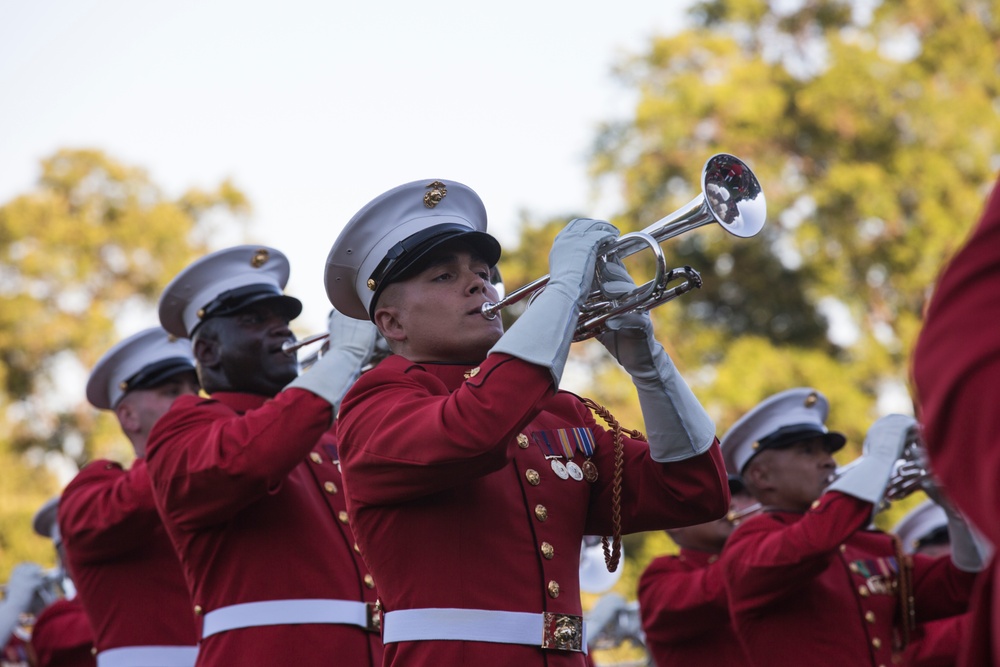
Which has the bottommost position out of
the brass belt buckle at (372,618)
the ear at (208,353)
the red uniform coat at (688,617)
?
the red uniform coat at (688,617)

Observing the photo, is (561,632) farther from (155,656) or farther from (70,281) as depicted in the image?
(70,281)

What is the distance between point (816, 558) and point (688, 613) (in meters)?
1.33

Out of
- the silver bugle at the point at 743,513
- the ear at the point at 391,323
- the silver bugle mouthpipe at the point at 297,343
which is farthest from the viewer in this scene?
the silver bugle at the point at 743,513

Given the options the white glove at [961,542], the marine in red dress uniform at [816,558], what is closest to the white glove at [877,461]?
the marine in red dress uniform at [816,558]

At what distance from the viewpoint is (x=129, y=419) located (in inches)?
243

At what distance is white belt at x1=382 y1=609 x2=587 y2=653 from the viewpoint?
10.0 feet

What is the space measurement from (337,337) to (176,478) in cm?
74

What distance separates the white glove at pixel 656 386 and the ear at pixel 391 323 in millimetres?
575

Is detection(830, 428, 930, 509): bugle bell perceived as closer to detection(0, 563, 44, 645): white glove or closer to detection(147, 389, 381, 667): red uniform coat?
detection(147, 389, 381, 667): red uniform coat

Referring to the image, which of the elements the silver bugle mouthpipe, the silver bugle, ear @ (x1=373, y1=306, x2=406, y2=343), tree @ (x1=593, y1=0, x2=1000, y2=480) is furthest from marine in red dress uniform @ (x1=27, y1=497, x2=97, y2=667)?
tree @ (x1=593, y1=0, x2=1000, y2=480)

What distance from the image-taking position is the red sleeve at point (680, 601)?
6348 millimetres

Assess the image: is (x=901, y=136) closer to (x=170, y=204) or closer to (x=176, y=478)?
(x=170, y=204)

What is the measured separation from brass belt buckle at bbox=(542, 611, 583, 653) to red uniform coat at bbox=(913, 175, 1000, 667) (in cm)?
169

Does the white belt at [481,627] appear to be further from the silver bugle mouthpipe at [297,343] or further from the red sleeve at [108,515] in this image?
the red sleeve at [108,515]
